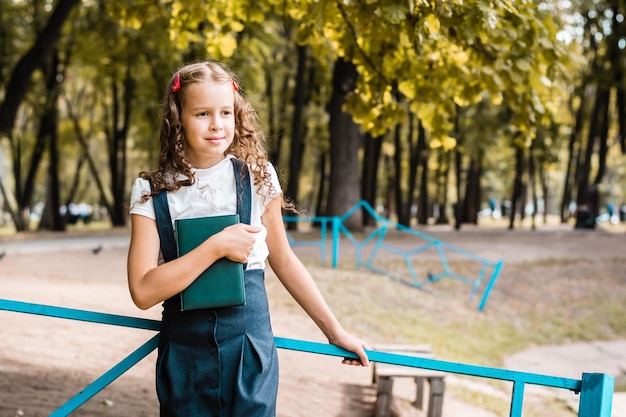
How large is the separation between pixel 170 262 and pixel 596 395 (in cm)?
130

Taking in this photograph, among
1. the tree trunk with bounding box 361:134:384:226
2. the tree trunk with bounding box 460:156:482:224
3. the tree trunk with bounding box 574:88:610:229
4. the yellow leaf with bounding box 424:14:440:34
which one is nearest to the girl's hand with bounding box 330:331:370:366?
the yellow leaf with bounding box 424:14:440:34

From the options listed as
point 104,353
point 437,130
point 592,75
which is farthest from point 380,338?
point 592,75

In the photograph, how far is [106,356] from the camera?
7.43 meters

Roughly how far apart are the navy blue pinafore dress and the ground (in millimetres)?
3530

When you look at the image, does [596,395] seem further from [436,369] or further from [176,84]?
[176,84]

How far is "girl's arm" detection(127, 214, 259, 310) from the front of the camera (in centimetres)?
199

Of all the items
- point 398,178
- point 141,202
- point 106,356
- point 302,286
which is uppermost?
point 398,178

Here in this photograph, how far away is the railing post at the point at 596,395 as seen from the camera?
7.11ft

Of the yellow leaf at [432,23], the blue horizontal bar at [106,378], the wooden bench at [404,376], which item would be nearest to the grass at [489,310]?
the wooden bench at [404,376]

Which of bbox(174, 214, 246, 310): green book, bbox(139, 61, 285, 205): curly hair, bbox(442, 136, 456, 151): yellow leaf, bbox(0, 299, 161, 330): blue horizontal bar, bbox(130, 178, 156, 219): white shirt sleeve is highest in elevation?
bbox(442, 136, 456, 151): yellow leaf

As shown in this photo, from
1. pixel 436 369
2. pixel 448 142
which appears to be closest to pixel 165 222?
pixel 436 369

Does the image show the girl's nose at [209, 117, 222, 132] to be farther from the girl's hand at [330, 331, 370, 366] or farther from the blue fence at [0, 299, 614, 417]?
the girl's hand at [330, 331, 370, 366]

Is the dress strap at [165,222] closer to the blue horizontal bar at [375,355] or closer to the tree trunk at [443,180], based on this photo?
the blue horizontal bar at [375,355]

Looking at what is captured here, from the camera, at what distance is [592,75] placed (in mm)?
23312
